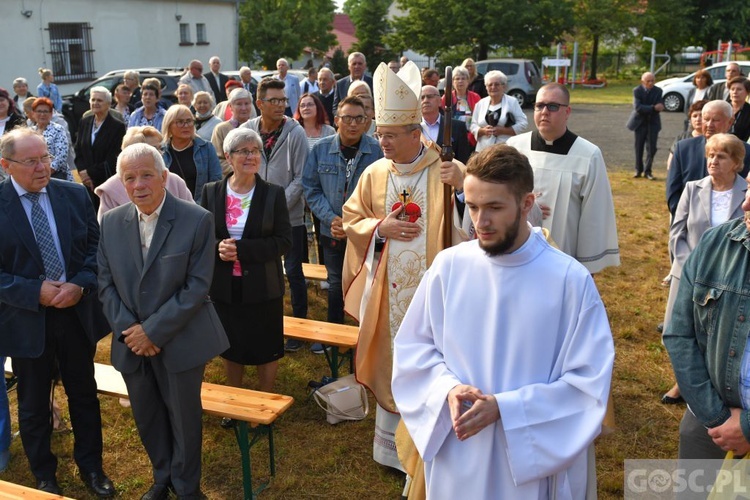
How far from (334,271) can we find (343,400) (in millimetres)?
1206

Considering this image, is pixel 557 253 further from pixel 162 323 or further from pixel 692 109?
pixel 692 109

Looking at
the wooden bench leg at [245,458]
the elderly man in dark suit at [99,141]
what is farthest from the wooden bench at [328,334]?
the elderly man in dark suit at [99,141]

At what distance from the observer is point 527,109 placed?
83.8 feet

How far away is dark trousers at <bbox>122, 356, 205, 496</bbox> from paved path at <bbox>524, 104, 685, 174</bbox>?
36.7 feet

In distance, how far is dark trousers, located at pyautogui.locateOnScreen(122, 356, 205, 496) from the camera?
12.5 ft

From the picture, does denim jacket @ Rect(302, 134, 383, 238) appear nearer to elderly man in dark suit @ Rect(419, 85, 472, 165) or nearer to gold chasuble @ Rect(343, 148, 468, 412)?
gold chasuble @ Rect(343, 148, 468, 412)

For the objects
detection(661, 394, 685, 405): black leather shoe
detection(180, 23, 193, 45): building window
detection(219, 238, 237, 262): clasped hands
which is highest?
detection(180, 23, 193, 45): building window

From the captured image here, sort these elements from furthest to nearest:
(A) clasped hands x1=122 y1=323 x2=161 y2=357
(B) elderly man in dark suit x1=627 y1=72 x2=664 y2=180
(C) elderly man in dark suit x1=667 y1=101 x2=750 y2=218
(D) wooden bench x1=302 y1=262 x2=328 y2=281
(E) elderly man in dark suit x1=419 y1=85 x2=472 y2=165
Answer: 1. (B) elderly man in dark suit x1=627 y1=72 x2=664 y2=180
2. (E) elderly man in dark suit x1=419 y1=85 x2=472 y2=165
3. (D) wooden bench x1=302 y1=262 x2=328 y2=281
4. (C) elderly man in dark suit x1=667 y1=101 x2=750 y2=218
5. (A) clasped hands x1=122 y1=323 x2=161 y2=357

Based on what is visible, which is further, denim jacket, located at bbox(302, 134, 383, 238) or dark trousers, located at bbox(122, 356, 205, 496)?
denim jacket, located at bbox(302, 134, 383, 238)

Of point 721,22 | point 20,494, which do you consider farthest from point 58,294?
point 721,22

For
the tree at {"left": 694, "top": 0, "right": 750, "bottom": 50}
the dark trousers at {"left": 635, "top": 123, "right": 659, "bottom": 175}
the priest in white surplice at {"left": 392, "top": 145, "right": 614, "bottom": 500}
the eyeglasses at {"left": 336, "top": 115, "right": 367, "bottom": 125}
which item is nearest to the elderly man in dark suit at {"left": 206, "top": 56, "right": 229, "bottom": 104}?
the dark trousers at {"left": 635, "top": 123, "right": 659, "bottom": 175}

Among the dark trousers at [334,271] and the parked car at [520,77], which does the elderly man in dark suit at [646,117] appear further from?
the parked car at [520,77]

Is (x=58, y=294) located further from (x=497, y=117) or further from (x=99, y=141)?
(x=497, y=117)

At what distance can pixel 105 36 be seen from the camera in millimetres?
24438
